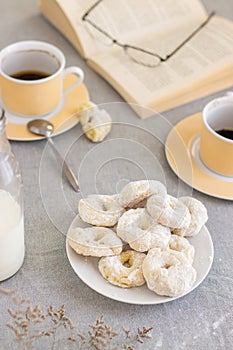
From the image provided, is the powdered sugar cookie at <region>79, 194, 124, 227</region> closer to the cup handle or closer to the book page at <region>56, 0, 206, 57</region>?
the cup handle

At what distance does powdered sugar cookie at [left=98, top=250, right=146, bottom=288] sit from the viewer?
0.88 meters

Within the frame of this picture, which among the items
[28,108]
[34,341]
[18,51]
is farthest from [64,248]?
[18,51]

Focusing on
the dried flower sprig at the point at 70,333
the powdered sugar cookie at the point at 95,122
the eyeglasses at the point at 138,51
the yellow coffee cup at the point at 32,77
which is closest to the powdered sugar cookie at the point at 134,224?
the dried flower sprig at the point at 70,333

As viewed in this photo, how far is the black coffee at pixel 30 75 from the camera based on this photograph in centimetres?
124

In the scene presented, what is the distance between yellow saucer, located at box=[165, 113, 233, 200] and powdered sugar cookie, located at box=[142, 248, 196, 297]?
209 millimetres

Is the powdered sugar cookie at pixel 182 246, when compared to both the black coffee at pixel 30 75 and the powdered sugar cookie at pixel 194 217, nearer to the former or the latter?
the powdered sugar cookie at pixel 194 217

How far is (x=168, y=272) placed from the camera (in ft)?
2.81

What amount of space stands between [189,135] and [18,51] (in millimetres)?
410

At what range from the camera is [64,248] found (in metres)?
0.97

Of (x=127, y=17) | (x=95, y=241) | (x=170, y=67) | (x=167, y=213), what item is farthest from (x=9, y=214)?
(x=127, y=17)

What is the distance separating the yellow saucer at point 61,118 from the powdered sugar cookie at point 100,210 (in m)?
0.24

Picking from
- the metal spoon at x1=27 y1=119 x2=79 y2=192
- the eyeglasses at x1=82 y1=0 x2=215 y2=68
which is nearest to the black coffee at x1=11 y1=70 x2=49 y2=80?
the metal spoon at x1=27 y1=119 x2=79 y2=192

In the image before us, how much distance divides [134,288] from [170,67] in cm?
64

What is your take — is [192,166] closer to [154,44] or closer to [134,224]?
[134,224]
